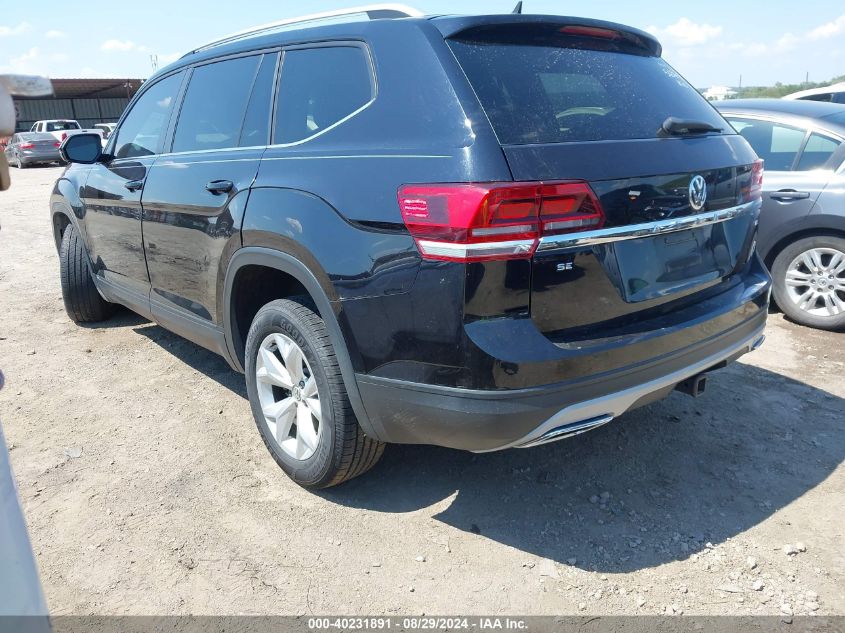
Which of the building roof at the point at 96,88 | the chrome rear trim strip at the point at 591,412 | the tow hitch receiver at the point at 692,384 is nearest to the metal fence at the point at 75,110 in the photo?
the building roof at the point at 96,88

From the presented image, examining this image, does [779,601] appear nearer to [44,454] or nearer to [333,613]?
[333,613]

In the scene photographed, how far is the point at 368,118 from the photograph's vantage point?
2.45 metres

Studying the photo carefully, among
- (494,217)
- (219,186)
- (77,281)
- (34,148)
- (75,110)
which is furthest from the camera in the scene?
(75,110)

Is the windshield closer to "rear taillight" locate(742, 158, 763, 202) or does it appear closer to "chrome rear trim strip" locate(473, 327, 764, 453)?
"rear taillight" locate(742, 158, 763, 202)

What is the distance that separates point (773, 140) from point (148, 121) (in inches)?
179

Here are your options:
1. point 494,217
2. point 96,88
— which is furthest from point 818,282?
point 96,88

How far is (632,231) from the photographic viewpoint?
2.26 m

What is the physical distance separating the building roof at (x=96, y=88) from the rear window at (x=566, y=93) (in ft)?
124

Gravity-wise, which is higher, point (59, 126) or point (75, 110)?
point (75, 110)

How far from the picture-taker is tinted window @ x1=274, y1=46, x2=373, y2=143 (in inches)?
102

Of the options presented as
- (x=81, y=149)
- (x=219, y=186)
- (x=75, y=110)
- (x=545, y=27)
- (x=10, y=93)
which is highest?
(x=75, y=110)

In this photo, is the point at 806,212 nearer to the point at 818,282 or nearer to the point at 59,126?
the point at 818,282

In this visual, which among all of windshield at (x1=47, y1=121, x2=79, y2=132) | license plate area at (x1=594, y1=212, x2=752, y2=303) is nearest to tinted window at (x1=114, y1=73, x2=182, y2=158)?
license plate area at (x1=594, y1=212, x2=752, y2=303)

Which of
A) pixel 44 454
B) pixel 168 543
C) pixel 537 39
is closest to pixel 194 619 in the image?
pixel 168 543
